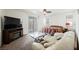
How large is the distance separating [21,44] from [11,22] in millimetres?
381

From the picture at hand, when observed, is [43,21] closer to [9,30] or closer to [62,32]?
[62,32]

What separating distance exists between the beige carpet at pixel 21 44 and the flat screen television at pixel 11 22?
23 centimetres

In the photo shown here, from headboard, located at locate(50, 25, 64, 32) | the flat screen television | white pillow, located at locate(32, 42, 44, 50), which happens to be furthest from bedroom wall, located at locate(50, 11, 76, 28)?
the flat screen television

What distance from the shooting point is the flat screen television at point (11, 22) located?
2014mm

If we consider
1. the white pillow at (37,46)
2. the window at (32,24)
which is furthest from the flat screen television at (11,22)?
the white pillow at (37,46)

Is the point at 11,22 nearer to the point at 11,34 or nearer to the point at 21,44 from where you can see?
the point at 11,34

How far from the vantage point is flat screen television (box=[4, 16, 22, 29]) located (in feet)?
6.61

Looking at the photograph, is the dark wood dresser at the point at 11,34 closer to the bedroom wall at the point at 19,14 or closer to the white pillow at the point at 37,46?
the bedroom wall at the point at 19,14

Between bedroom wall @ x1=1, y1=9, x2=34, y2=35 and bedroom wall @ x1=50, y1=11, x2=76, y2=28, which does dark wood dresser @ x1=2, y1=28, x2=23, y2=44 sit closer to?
bedroom wall @ x1=1, y1=9, x2=34, y2=35
